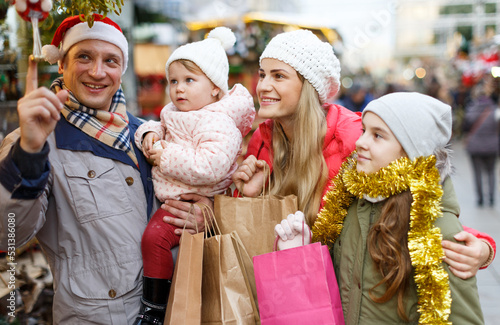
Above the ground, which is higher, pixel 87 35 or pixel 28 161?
pixel 87 35

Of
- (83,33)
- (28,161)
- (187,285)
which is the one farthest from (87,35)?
(187,285)

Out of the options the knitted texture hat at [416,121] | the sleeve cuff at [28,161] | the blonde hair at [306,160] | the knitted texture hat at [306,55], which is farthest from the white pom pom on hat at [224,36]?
the sleeve cuff at [28,161]

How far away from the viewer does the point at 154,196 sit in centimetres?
252

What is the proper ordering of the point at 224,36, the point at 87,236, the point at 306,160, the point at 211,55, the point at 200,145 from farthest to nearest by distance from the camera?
the point at 224,36, the point at 211,55, the point at 306,160, the point at 200,145, the point at 87,236

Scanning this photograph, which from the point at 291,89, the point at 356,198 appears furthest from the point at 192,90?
the point at 356,198

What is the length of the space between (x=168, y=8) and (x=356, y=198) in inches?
387

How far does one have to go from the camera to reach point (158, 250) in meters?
2.26

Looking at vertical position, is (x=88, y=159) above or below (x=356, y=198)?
above

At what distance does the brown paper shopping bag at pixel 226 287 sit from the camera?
2.09 m

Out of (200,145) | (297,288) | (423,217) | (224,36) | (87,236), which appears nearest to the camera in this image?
(423,217)

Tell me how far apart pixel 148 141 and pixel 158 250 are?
599mm

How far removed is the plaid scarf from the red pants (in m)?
0.42

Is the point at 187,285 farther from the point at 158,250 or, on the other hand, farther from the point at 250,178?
the point at 250,178

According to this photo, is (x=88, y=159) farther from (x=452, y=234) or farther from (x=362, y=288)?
(x=452, y=234)
